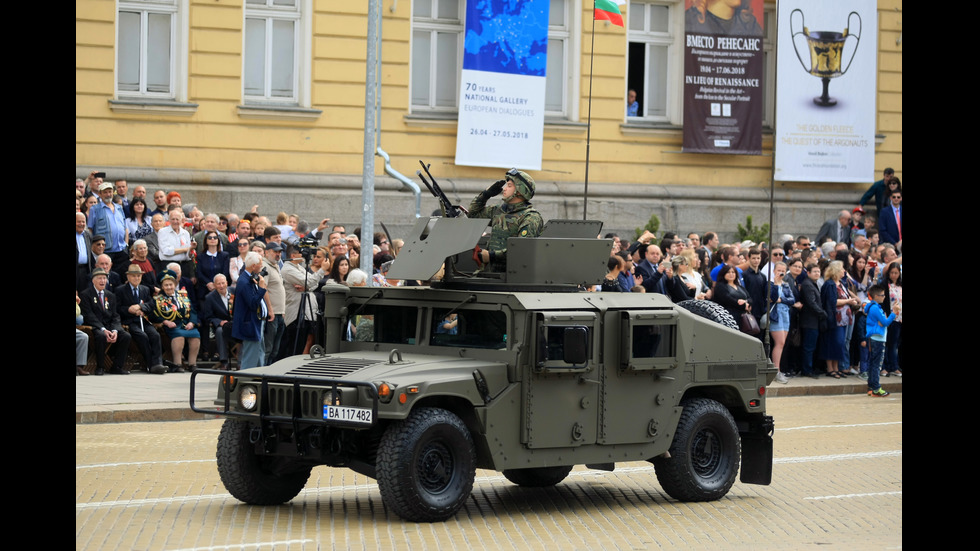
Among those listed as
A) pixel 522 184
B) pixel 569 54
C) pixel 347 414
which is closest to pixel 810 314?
pixel 569 54

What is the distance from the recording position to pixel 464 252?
1208 cm

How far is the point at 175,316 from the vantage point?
20078 mm

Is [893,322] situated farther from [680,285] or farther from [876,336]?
[680,285]

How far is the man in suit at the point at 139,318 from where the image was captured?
19.7 meters

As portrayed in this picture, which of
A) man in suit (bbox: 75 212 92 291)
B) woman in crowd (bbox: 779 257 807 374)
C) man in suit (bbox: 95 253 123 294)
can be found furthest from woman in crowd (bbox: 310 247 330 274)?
woman in crowd (bbox: 779 257 807 374)

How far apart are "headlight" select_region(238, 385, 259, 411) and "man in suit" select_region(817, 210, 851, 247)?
70.4ft

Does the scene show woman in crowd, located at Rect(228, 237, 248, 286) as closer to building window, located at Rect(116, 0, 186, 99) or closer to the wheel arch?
building window, located at Rect(116, 0, 186, 99)

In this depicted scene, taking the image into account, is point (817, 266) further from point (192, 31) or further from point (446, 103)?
point (192, 31)

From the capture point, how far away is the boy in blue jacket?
862 inches

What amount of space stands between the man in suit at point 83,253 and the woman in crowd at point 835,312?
11543 millimetres

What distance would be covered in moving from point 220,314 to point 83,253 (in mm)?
2066

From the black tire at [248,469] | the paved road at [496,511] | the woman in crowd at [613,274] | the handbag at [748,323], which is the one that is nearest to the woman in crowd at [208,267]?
the paved road at [496,511]

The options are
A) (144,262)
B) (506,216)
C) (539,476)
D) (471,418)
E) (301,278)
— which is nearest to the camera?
(471,418)

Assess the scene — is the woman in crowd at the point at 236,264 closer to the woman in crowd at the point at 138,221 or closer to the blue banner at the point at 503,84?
the woman in crowd at the point at 138,221
